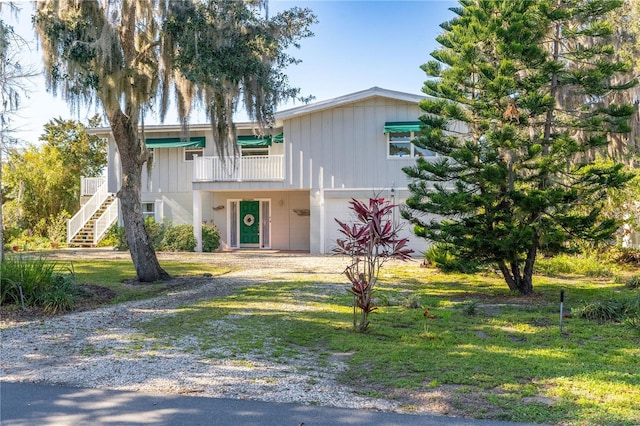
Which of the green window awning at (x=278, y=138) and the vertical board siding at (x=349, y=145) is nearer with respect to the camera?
the vertical board siding at (x=349, y=145)

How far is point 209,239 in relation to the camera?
2067cm

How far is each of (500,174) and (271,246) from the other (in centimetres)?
1394

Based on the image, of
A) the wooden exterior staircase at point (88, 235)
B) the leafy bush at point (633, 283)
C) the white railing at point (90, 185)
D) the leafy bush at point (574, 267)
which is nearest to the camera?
the leafy bush at point (633, 283)

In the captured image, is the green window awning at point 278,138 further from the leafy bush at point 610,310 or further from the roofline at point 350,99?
the leafy bush at point 610,310

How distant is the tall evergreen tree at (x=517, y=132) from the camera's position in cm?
906

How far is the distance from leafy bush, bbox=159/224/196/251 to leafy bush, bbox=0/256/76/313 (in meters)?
11.8

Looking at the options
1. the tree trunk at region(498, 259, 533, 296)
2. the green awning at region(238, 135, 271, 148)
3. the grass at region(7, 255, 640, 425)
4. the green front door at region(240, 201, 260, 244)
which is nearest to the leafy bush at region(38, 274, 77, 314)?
the grass at region(7, 255, 640, 425)

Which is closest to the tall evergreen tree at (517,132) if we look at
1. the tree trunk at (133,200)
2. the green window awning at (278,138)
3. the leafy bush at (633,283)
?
the leafy bush at (633,283)

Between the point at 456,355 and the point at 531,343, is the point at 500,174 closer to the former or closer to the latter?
the point at 531,343

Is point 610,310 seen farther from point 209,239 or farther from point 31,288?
point 209,239

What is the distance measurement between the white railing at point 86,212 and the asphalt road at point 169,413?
20.0m

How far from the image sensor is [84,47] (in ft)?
31.0

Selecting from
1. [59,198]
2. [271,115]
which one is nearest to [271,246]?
[271,115]

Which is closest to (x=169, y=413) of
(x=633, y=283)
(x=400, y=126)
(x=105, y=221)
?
(x=633, y=283)
